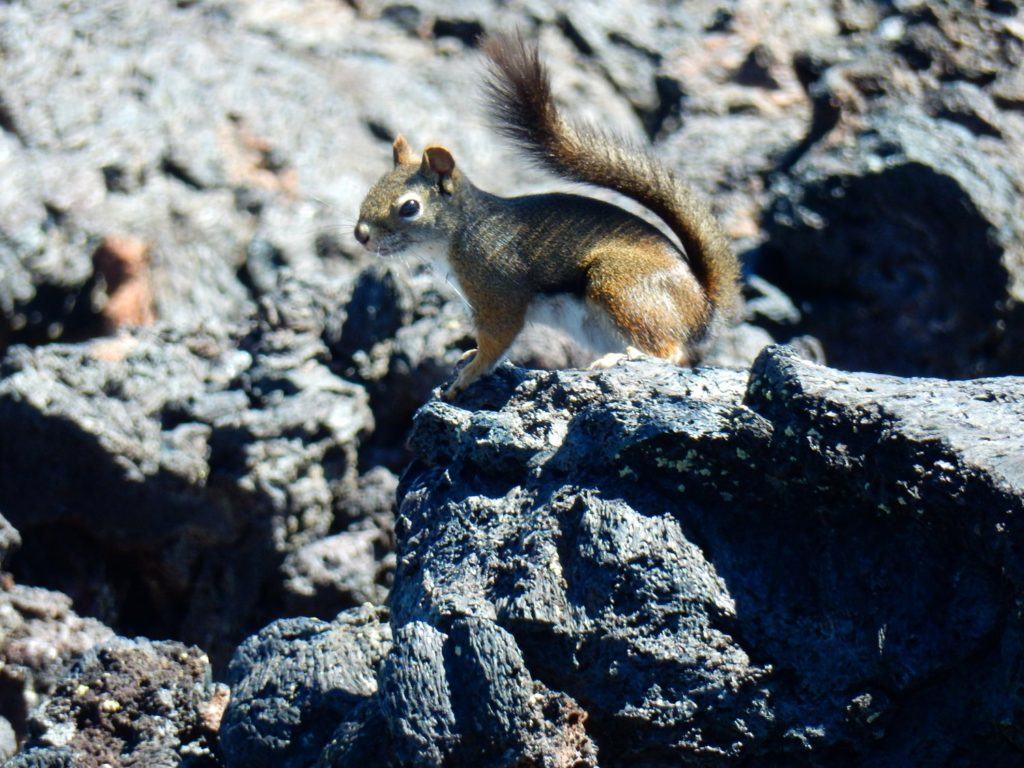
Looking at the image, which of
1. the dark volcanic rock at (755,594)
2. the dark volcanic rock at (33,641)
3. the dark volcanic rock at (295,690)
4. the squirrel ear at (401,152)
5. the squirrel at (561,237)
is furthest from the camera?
the squirrel ear at (401,152)

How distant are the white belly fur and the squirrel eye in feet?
1.88

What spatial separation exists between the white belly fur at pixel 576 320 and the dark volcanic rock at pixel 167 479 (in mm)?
877

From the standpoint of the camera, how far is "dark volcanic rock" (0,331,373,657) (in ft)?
15.3

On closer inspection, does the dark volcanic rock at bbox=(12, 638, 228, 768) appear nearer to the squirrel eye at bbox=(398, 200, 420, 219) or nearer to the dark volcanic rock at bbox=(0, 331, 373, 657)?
the dark volcanic rock at bbox=(0, 331, 373, 657)

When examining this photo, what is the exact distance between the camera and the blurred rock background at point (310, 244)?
4.73m

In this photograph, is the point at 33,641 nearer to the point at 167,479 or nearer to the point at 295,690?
the point at 167,479

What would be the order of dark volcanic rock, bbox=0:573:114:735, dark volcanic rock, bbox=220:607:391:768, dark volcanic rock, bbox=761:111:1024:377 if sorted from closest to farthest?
dark volcanic rock, bbox=220:607:391:768, dark volcanic rock, bbox=0:573:114:735, dark volcanic rock, bbox=761:111:1024:377

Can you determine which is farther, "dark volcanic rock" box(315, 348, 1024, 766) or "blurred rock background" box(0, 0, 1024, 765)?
"blurred rock background" box(0, 0, 1024, 765)

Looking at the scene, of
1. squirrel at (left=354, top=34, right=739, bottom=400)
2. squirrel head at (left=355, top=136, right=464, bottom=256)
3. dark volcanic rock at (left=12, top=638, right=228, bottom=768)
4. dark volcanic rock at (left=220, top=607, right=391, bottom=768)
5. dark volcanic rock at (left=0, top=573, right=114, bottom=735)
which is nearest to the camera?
dark volcanic rock at (left=220, top=607, right=391, bottom=768)

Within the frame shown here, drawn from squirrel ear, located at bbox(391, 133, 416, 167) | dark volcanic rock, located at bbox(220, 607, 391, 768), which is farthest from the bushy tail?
dark volcanic rock, located at bbox(220, 607, 391, 768)

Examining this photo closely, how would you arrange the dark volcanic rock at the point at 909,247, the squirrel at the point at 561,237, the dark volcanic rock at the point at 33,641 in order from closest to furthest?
1. the dark volcanic rock at the point at 33,641
2. the squirrel at the point at 561,237
3. the dark volcanic rock at the point at 909,247

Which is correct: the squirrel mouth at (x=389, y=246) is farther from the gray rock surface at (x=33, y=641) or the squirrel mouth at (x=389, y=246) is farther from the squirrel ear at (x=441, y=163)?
the gray rock surface at (x=33, y=641)

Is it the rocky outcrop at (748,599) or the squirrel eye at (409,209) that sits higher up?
the rocky outcrop at (748,599)

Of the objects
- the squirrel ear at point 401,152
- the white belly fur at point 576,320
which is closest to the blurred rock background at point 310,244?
the squirrel ear at point 401,152
